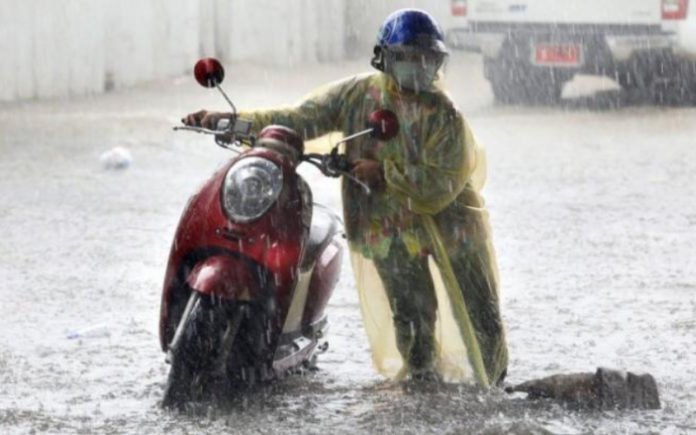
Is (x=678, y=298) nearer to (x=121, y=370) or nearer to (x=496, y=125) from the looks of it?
(x=121, y=370)

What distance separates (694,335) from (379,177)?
2.11 metres

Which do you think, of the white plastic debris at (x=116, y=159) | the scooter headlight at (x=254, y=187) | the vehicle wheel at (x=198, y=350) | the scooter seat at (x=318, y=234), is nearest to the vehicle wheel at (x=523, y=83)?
the white plastic debris at (x=116, y=159)

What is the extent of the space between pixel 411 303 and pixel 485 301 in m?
0.27

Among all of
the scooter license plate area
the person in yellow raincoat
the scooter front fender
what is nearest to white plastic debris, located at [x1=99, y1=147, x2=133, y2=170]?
the scooter license plate area

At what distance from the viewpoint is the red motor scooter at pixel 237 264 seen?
5750 millimetres

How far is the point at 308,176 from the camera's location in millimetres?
12570

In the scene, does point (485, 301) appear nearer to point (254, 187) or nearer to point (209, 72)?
point (254, 187)

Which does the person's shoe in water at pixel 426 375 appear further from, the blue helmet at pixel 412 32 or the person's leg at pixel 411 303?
the blue helmet at pixel 412 32

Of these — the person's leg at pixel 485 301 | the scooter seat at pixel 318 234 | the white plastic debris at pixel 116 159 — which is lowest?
the white plastic debris at pixel 116 159

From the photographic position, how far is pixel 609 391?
611cm

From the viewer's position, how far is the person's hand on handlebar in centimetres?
614

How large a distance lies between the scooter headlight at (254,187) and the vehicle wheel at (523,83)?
12176 millimetres

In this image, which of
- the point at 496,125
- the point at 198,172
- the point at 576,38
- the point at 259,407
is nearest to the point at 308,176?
the point at 198,172

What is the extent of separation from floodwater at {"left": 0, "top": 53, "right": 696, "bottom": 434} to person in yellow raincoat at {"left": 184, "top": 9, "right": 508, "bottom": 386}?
163 mm
